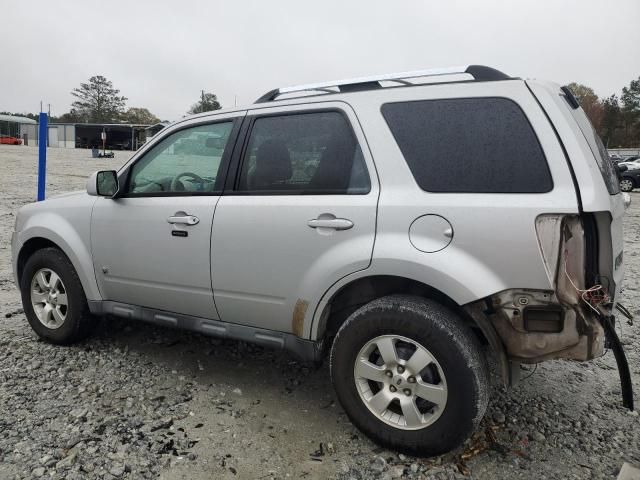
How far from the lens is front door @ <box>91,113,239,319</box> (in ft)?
10.5

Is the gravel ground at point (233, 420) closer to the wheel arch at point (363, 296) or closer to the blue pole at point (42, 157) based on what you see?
the wheel arch at point (363, 296)

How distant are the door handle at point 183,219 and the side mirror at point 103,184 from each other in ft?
1.94

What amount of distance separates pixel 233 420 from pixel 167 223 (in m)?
1.29

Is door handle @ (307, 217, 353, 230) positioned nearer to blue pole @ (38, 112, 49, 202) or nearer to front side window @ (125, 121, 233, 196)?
front side window @ (125, 121, 233, 196)

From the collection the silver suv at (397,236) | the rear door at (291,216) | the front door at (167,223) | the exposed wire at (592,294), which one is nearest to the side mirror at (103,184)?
the front door at (167,223)

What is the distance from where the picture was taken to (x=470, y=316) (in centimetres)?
246

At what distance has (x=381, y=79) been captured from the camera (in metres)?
2.82

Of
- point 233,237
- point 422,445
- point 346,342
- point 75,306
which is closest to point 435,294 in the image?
point 346,342

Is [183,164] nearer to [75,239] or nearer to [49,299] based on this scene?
[75,239]

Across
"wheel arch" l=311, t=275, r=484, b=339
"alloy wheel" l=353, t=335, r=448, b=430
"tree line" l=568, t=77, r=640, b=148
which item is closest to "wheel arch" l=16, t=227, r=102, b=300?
"wheel arch" l=311, t=275, r=484, b=339

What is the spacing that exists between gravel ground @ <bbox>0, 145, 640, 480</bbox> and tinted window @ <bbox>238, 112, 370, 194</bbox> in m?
1.34

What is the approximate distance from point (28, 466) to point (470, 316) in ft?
7.41

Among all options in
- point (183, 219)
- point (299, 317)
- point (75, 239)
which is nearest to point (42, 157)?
point (75, 239)

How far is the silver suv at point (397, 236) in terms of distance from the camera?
229 centimetres
